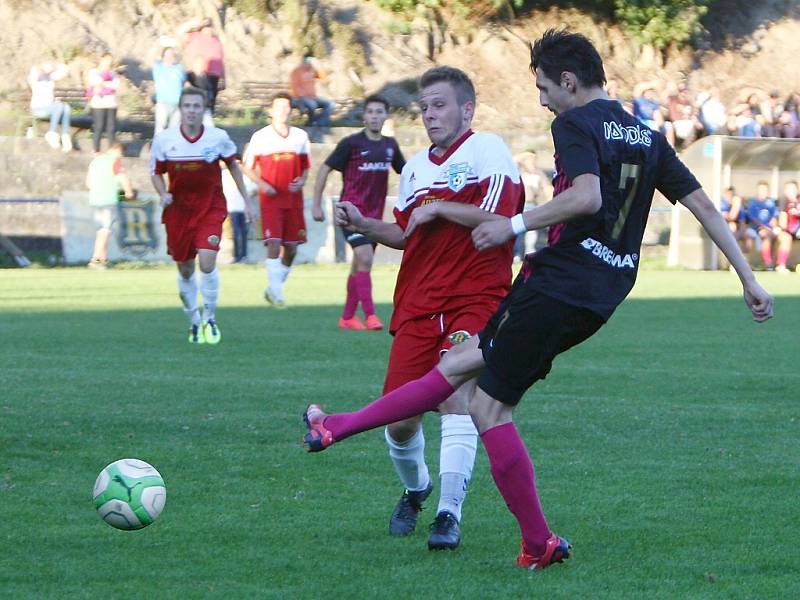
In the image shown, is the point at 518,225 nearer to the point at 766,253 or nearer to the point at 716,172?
the point at 716,172

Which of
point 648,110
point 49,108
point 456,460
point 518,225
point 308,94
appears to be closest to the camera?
point 518,225

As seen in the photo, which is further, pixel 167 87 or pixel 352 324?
pixel 167 87

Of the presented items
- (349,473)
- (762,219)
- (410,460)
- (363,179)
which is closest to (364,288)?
(363,179)

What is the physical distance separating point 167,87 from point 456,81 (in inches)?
822

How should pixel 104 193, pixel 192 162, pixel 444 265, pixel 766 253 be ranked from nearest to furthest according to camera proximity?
pixel 444 265 → pixel 192 162 → pixel 104 193 → pixel 766 253

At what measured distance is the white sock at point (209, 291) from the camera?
41.2 feet

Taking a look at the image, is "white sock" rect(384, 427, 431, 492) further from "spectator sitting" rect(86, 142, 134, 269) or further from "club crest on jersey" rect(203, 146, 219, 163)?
"spectator sitting" rect(86, 142, 134, 269)

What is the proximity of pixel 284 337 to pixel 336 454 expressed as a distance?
593cm

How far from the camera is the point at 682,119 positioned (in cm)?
3209

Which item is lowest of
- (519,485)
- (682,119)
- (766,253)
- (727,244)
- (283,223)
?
(766,253)

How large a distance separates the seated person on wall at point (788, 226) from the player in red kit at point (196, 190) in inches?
640

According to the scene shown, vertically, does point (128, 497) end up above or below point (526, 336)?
below

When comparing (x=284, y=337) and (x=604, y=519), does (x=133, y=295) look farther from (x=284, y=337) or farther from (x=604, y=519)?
(x=604, y=519)

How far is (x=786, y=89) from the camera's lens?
42.5m
